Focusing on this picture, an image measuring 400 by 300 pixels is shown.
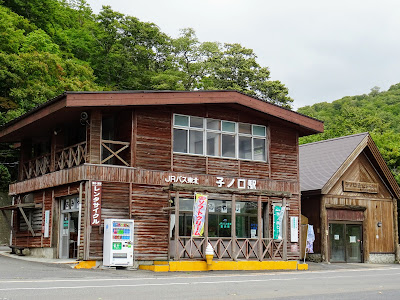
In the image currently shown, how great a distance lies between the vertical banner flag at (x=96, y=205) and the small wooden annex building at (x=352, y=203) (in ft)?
39.9

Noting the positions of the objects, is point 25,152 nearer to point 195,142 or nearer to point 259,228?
point 195,142

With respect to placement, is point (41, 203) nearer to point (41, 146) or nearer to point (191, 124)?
point (41, 146)

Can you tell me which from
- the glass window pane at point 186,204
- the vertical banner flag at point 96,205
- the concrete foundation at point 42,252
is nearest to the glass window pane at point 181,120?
the glass window pane at point 186,204

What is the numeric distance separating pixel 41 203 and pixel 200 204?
24.4 feet


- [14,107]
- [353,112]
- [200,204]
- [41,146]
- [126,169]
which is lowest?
[200,204]

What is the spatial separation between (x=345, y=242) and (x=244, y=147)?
863cm

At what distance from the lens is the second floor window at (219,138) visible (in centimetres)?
2188

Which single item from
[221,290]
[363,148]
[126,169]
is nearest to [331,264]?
[363,148]

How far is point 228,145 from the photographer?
2312cm

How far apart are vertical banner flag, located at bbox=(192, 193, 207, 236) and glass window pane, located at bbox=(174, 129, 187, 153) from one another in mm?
2630

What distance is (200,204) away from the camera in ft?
65.2

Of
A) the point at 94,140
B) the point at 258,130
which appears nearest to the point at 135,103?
the point at 94,140

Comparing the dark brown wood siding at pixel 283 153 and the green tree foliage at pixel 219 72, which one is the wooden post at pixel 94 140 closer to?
the dark brown wood siding at pixel 283 153

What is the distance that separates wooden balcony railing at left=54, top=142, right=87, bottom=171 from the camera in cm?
2050
